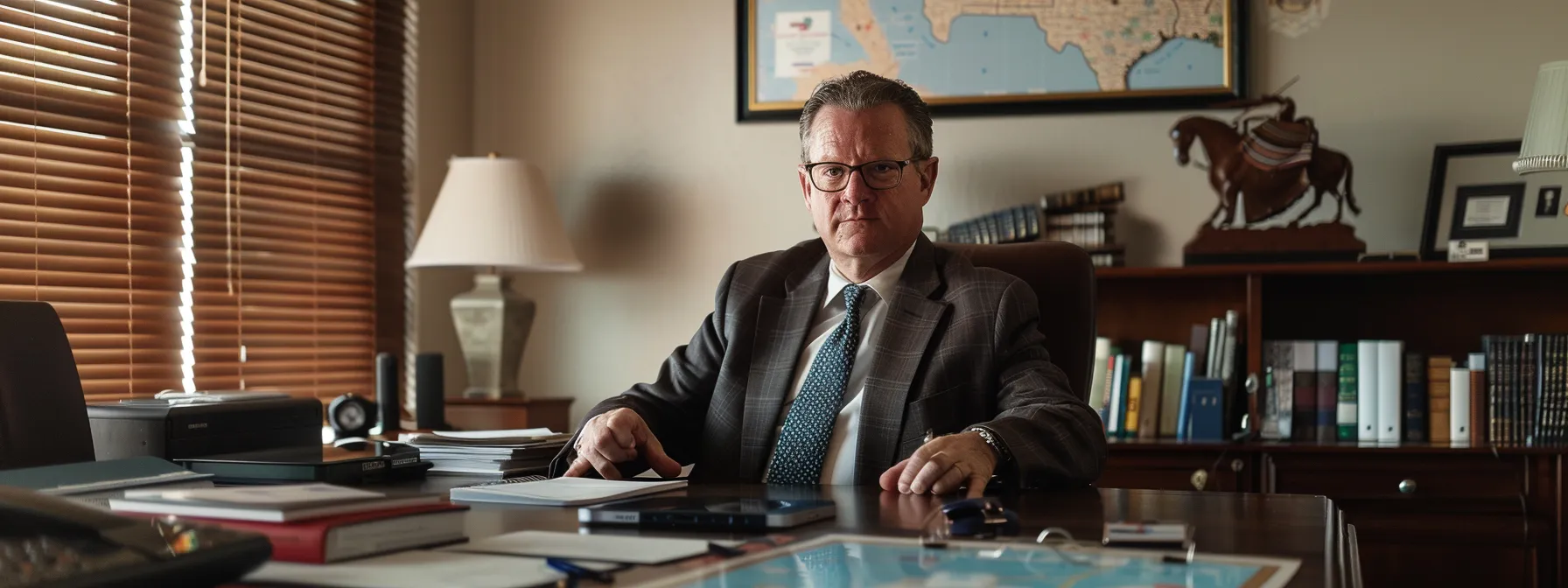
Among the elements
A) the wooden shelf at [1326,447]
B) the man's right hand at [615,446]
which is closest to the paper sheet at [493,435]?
the man's right hand at [615,446]

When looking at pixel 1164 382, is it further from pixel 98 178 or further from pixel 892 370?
pixel 98 178

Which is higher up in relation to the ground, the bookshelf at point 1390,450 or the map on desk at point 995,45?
the map on desk at point 995,45

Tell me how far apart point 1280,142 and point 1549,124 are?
0.53 meters

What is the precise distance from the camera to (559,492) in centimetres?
141

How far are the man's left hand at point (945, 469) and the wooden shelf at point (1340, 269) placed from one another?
146 cm

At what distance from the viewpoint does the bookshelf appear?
2742mm

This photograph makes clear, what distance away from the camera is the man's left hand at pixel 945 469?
4.81ft

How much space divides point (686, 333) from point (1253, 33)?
63.3 inches

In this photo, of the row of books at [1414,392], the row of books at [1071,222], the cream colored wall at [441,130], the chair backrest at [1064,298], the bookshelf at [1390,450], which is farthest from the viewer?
the cream colored wall at [441,130]

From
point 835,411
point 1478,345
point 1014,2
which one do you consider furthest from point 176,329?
point 1478,345

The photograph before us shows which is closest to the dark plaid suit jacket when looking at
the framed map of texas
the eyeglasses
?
the eyeglasses

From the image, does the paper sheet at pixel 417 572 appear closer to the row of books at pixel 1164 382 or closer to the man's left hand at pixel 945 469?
the man's left hand at pixel 945 469

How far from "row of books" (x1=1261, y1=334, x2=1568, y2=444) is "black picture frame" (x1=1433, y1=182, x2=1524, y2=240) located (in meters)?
0.22

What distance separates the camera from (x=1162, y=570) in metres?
0.95
